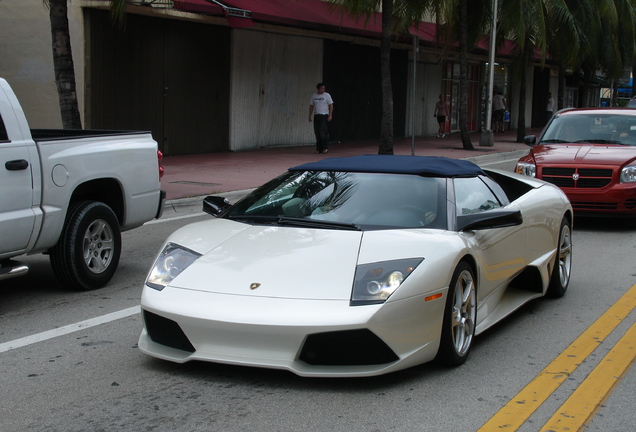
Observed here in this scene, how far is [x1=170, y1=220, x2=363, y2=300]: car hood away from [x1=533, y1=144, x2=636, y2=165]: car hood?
725 centimetres

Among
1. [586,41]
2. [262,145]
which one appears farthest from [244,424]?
[586,41]

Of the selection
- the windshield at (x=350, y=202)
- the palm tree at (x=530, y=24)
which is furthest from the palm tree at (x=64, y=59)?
the palm tree at (x=530, y=24)

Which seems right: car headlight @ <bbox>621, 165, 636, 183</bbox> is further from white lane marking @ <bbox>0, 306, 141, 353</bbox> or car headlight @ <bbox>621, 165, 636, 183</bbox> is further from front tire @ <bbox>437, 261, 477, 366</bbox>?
white lane marking @ <bbox>0, 306, 141, 353</bbox>

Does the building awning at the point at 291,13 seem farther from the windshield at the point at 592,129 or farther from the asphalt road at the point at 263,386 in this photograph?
the asphalt road at the point at 263,386

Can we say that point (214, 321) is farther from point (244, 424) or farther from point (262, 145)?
point (262, 145)

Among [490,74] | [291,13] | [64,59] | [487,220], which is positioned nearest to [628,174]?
[487,220]

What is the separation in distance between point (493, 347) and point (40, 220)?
3.78 meters

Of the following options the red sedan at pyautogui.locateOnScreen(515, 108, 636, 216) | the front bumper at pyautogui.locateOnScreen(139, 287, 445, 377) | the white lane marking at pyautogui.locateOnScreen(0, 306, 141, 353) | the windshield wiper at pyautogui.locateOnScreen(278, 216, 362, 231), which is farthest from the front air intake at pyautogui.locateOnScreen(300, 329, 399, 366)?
the red sedan at pyautogui.locateOnScreen(515, 108, 636, 216)

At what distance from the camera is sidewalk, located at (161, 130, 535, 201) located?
1573cm

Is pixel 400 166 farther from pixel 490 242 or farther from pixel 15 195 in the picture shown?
pixel 15 195

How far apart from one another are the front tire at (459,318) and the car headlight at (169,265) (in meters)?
1.58

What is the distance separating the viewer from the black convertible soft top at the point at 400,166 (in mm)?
5891

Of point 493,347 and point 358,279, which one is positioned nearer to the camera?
point 358,279

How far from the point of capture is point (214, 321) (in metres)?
4.59
